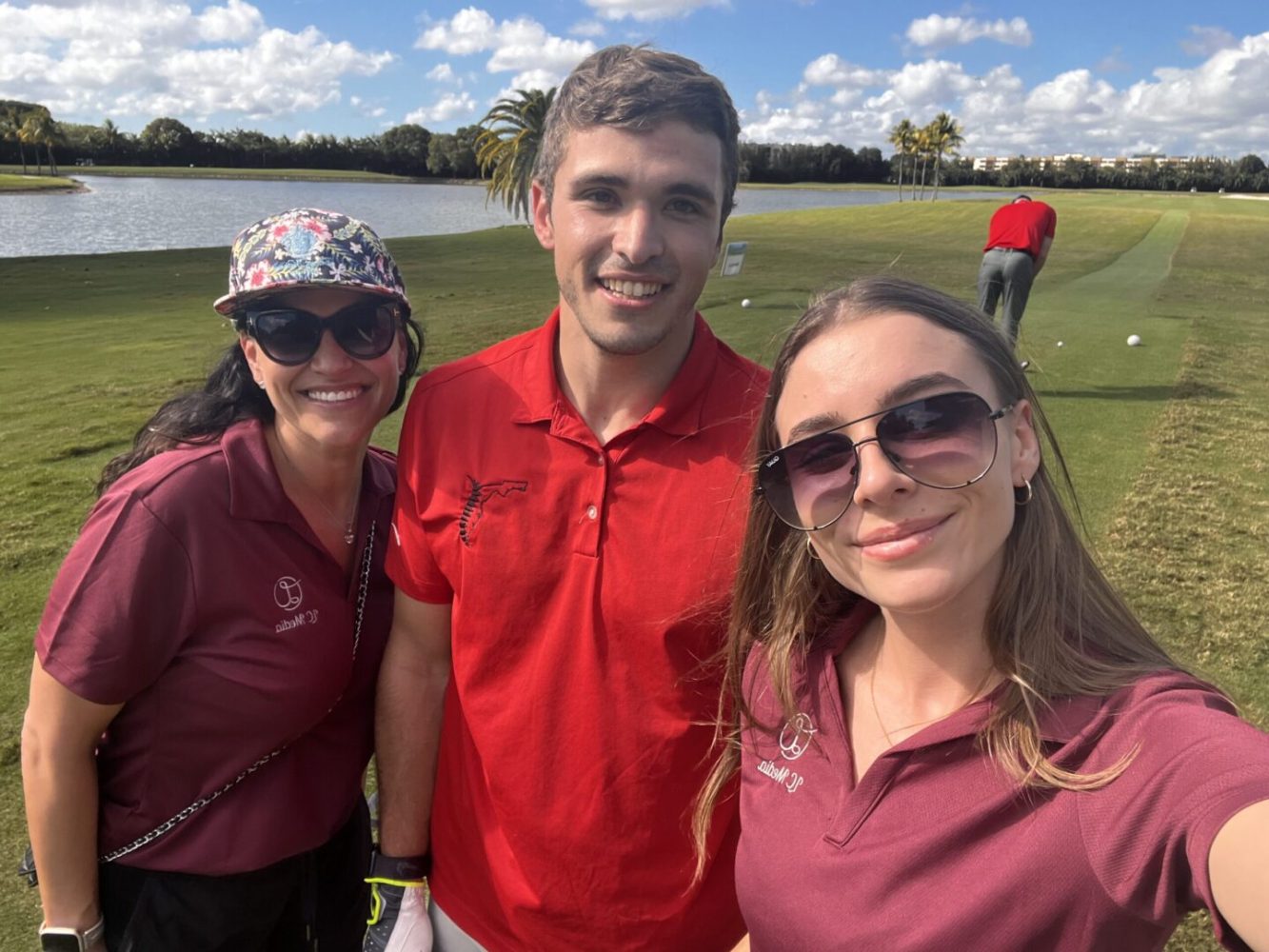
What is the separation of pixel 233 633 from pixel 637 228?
1.40m

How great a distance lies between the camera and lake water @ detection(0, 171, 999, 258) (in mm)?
31062

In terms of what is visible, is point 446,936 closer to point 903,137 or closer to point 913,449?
point 913,449

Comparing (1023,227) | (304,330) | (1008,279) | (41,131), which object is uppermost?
(41,131)

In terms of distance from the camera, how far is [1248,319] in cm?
1562

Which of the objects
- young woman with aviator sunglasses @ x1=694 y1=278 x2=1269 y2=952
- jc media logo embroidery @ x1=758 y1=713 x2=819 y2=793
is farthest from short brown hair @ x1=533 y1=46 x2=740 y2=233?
jc media logo embroidery @ x1=758 y1=713 x2=819 y2=793

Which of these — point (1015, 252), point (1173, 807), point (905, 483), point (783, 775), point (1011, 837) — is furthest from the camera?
point (1015, 252)

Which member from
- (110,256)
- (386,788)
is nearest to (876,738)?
(386,788)

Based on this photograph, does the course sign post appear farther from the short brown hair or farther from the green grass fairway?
the short brown hair

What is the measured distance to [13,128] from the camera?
284ft

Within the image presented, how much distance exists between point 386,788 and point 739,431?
1.40 meters

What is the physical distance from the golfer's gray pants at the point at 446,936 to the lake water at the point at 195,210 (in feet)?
70.5

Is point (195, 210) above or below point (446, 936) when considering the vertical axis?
above

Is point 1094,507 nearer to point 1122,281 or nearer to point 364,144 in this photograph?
point 1122,281

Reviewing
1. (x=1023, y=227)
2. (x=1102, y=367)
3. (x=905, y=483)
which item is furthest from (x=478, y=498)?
(x=1102, y=367)
